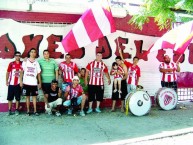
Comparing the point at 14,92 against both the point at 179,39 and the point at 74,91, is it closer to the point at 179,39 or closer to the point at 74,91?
the point at 74,91

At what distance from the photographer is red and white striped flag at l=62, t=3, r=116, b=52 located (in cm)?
787

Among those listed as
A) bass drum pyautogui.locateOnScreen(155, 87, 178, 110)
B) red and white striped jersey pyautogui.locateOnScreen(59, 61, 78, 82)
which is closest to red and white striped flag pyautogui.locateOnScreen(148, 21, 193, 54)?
bass drum pyautogui.locateOnScreen(155, 87, 178, 110)

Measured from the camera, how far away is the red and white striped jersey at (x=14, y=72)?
27.6 ft

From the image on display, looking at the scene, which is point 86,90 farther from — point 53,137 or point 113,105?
point 53,137

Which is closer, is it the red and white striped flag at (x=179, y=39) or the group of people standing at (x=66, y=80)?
the red and white striped flag at (x=179, y=39)

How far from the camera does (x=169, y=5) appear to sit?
741 centimetres

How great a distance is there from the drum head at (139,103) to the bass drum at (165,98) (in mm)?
954

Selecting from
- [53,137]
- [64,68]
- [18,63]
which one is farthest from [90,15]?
[53,137]

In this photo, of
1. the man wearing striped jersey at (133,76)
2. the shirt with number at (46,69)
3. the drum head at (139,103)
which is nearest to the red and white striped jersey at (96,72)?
the man wearing striped jersey at (133,76)

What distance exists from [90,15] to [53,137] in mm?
3491

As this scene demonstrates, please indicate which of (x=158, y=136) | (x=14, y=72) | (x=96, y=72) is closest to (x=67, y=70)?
(x=96, y=72)

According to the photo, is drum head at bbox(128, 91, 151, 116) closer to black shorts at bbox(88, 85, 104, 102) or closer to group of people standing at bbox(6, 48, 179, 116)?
group of people standing at bbox(6, 48, 179, 116)

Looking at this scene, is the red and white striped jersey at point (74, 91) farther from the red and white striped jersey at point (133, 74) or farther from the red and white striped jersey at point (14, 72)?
the red and white striped jersey at point (133, 74)

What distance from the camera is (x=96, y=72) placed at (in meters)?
9.09
